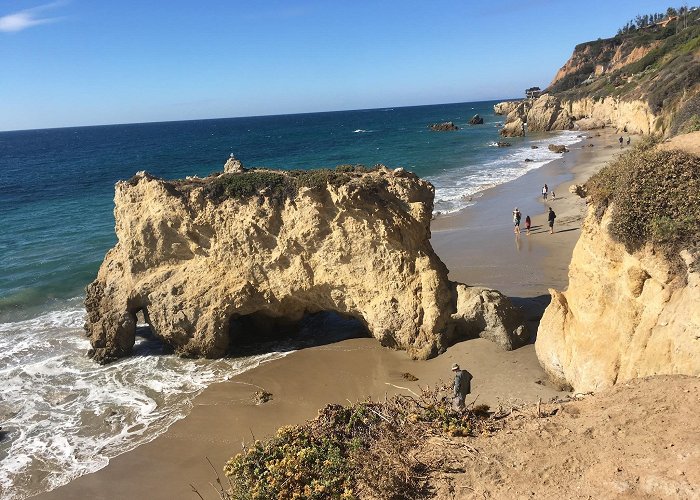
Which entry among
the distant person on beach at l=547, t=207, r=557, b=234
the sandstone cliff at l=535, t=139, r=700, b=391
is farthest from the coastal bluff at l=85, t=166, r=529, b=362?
the distant person on beach at l=547, t=207, r=557, b=234

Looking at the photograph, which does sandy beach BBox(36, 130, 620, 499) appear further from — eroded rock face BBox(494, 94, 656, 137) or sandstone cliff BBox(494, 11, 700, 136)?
eroded rock face BBox(494, 94, 656, 137)

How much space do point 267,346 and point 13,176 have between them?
6635 centimetres

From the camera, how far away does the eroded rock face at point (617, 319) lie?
26.9 ft

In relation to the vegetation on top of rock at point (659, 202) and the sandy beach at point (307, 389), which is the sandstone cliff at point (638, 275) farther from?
the sandy beach at point (307, 389)

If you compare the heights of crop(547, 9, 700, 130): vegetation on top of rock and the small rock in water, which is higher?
crop(547, 9, 700, 130): vegetation on top of rock

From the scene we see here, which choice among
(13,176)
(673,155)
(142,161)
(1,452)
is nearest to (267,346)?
(1,452)

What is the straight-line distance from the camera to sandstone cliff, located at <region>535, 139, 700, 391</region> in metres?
8.36

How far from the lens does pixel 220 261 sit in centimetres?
1530

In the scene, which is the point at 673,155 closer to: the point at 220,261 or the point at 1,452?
the point at 220,261

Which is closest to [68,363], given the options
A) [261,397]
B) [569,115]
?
[261,397]

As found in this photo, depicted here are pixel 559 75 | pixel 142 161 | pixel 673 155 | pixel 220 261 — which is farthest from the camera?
pixel 559 75

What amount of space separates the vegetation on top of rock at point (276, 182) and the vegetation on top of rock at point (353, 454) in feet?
22.9

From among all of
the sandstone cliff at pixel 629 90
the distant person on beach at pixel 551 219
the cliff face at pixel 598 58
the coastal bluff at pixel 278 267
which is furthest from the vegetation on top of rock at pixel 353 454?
the cliff face at pixel 598 58

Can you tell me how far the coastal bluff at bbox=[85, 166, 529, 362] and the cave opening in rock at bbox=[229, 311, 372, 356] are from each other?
0.23 ft
